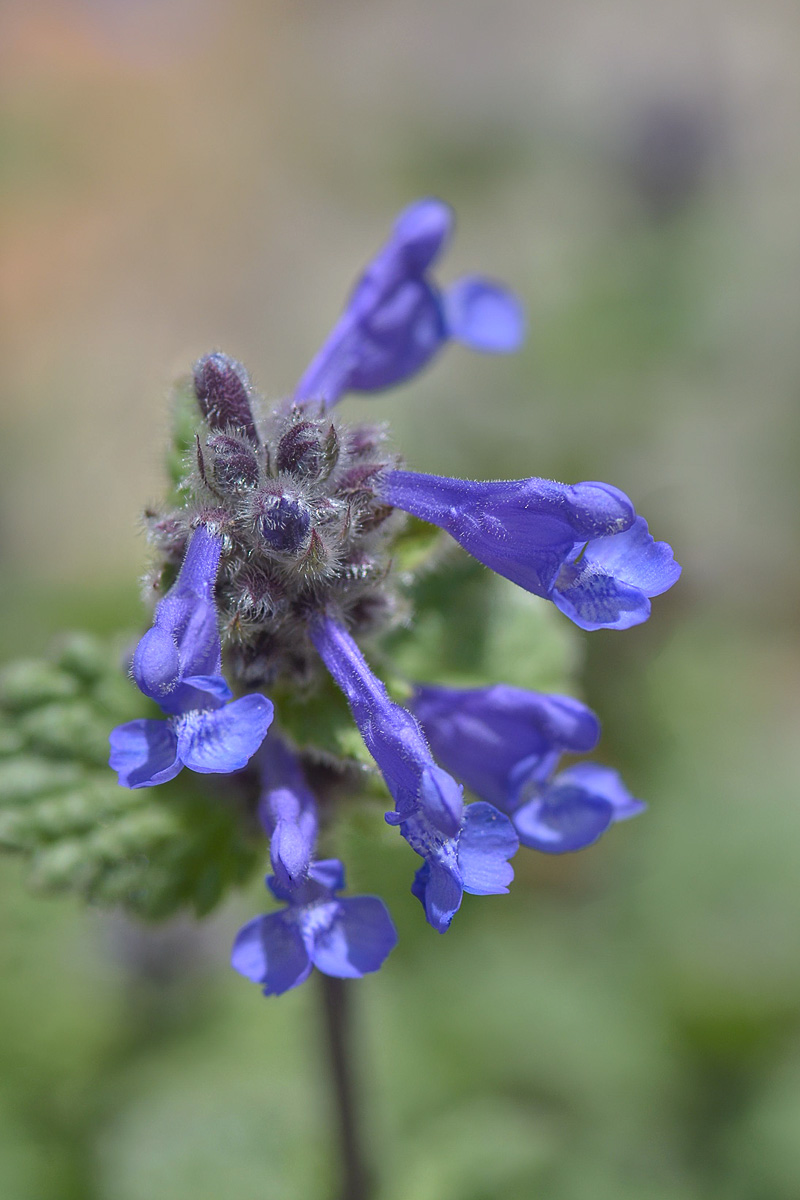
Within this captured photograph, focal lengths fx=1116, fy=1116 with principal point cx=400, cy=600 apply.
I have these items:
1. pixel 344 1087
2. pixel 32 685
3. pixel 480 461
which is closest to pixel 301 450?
pixel 32 685

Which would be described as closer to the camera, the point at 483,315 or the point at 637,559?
the point at 637,559

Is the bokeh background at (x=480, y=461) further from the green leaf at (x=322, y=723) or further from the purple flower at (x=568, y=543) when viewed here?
the purple flower at (x=568, y=543)

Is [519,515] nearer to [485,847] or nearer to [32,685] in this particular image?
[485,847]

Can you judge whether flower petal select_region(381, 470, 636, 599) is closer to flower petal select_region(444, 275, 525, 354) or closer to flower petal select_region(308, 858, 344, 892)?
flower petal select_region(308, 858, 344, 892)

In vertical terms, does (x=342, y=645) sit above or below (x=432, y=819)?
above

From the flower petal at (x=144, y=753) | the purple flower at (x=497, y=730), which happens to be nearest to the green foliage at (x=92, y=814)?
the purple flower at (x=497, y=730)

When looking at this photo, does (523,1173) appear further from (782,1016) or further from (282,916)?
(282,916)

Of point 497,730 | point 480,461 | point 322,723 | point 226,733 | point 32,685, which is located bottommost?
point 480,461

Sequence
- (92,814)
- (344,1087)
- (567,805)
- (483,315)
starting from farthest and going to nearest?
(344,1087), (483,315), (92,814), (567,805)
